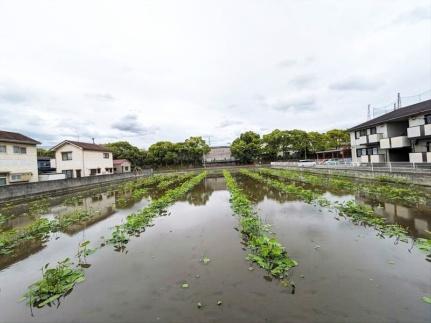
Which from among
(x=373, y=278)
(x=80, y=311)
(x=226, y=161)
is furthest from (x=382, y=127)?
(x=226, y=161)

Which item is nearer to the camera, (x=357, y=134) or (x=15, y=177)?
(x=15, y=177)

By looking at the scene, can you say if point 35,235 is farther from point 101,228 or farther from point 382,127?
point 382,127

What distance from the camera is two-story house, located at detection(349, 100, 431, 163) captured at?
20719 millimetres

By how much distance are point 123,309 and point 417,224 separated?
9.60 meters

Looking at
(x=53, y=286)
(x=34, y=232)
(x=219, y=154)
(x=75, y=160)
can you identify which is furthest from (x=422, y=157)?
(x=219, y=154)

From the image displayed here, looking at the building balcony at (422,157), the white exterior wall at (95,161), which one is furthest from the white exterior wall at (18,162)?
the building balcony at (422,157)

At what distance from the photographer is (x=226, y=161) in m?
72.3

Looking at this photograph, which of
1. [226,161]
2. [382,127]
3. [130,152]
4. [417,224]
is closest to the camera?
[417,224]

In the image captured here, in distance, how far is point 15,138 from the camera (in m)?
24.5

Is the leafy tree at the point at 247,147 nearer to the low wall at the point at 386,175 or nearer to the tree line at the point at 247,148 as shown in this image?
the tree line at the point at 247,148

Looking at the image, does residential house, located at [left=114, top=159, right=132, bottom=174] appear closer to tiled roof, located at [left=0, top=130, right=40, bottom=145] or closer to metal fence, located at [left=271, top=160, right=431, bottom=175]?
tiled roof, located at [left=0, top=130, right=40, bottom=145]

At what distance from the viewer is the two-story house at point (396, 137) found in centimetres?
2072

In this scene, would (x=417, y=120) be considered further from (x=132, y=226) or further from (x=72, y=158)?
(x=72, y=158)

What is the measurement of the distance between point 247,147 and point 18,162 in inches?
1858
